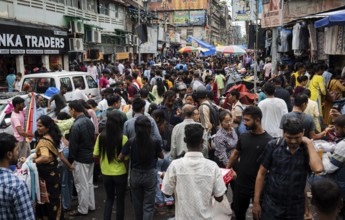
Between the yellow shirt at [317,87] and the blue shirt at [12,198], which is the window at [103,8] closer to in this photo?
the yellow shirt at [317,87]

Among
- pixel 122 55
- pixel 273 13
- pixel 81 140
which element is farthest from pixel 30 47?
pixel 122 55

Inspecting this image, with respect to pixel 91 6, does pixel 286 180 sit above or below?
below

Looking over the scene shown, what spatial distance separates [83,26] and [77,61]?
244 cm

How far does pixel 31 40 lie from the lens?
53.2 ft

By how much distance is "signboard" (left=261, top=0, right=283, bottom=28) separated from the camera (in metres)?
7.64

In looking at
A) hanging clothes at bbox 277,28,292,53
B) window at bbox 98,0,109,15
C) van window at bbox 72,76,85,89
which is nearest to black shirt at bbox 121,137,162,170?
van window at bbox 72,76,85,89

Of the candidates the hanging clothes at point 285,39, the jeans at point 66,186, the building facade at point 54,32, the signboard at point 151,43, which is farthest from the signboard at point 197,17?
the jeans at point 66,186

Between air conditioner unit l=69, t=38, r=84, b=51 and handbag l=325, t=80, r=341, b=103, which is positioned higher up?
air conditioner unit l=69, t=38, r=84, b=51

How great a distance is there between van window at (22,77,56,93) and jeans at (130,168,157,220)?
22.6 ft

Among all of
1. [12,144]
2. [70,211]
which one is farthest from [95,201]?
[12,144]

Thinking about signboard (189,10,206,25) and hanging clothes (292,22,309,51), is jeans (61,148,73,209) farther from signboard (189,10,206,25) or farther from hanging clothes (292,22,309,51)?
signboard (189,10,206,25)

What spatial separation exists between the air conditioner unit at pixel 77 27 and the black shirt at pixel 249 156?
18871 mm

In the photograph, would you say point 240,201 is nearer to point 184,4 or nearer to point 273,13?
point 273,13

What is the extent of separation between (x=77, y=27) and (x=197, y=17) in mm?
64108
